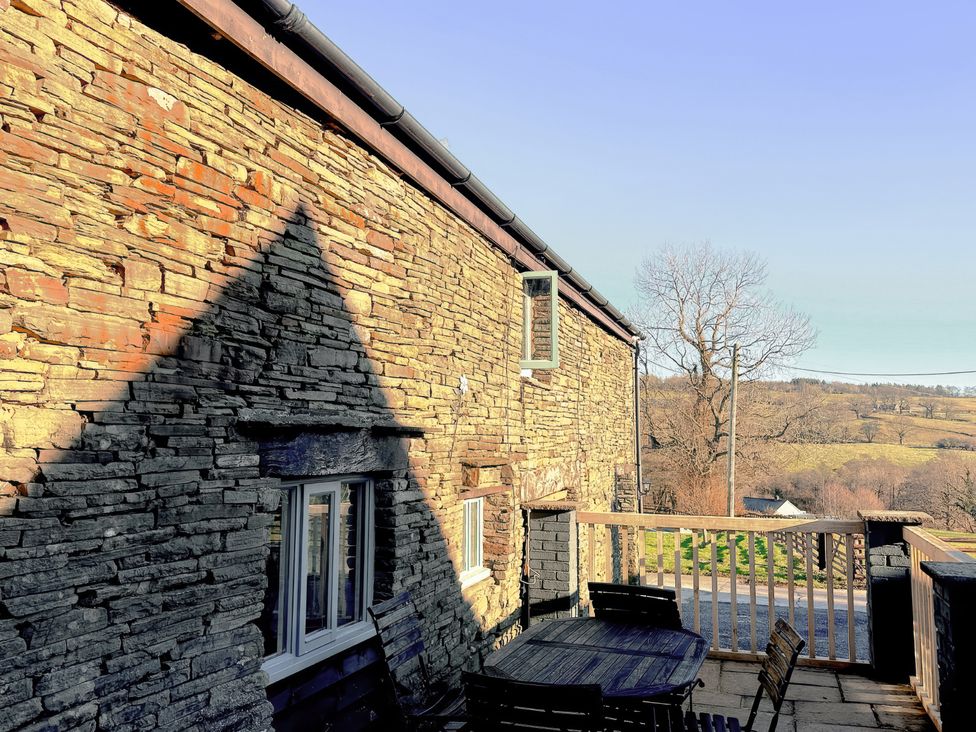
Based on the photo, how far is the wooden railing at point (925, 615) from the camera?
438 cm

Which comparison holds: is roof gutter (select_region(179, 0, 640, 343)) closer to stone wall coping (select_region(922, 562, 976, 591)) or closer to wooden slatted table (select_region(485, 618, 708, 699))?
wooden slatted table (select_region(485, 618, 708, 699))

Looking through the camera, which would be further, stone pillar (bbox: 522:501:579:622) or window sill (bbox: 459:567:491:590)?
stone pillar (bbox: 522:501:579:622)

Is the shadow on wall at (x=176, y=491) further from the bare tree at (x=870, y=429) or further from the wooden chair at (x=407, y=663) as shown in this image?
the bare tree at (x=870, y=429)

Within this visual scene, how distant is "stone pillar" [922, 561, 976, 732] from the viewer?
132 inches

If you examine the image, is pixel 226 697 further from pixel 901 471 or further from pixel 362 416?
pixel 901 471

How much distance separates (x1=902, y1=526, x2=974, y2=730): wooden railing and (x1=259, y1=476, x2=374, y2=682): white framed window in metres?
3.73

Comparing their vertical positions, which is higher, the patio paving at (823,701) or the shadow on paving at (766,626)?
the patio paving at (823,701)

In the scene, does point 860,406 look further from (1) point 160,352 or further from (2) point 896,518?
(1) point 160,352

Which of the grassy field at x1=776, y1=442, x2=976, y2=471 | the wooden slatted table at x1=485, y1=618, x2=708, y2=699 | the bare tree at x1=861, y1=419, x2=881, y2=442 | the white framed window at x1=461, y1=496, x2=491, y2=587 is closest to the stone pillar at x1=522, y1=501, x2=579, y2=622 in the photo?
the white framed window at x1=461, y1=496, x2=491, y2=587

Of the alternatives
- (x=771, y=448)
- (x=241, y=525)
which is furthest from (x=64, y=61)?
(x=771, y=448)

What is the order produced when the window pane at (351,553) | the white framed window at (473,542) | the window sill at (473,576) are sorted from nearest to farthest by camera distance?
the window pane at (351,553)
the window sill at (473,576)
the white framed window at (473,542)

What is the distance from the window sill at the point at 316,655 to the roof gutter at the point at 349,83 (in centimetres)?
316

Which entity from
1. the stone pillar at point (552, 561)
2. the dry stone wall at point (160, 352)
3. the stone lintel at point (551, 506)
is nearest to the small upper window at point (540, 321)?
the stone lintel at point (551, 506)

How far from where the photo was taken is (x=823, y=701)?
4.88 meters
